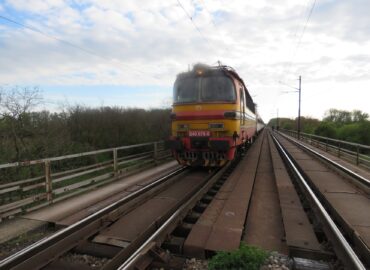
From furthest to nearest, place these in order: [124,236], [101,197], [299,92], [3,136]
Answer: [299,92] < [3,136] < [101,197] < [124,236]

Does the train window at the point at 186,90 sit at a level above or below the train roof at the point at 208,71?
below

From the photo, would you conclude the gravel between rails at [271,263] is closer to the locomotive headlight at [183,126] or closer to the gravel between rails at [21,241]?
the gravel between rails at [21,241]

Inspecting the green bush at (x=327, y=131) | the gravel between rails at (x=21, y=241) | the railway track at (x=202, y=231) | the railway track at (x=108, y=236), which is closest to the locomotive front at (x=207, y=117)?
the railway track at (x=202, y=231)

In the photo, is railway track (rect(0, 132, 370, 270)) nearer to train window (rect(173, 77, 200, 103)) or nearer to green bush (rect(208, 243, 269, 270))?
green bush (rect(208, 243, 269, 270))

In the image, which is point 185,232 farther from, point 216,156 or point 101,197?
point 216,156

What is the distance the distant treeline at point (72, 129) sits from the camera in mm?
10461

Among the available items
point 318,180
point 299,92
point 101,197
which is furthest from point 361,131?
point 101,197

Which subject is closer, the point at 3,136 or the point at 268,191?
the point at 268,191

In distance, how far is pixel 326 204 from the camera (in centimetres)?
636

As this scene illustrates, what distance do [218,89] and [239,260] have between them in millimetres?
6691

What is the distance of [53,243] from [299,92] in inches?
1504

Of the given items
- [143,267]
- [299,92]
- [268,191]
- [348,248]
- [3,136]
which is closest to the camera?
[143,267]

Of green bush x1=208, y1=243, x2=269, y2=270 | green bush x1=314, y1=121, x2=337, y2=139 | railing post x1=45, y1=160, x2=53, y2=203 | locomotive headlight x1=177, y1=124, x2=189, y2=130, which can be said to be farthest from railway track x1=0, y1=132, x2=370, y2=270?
green bush x1=314, y1=121, x2=337, y2=139

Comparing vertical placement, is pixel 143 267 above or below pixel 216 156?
below
